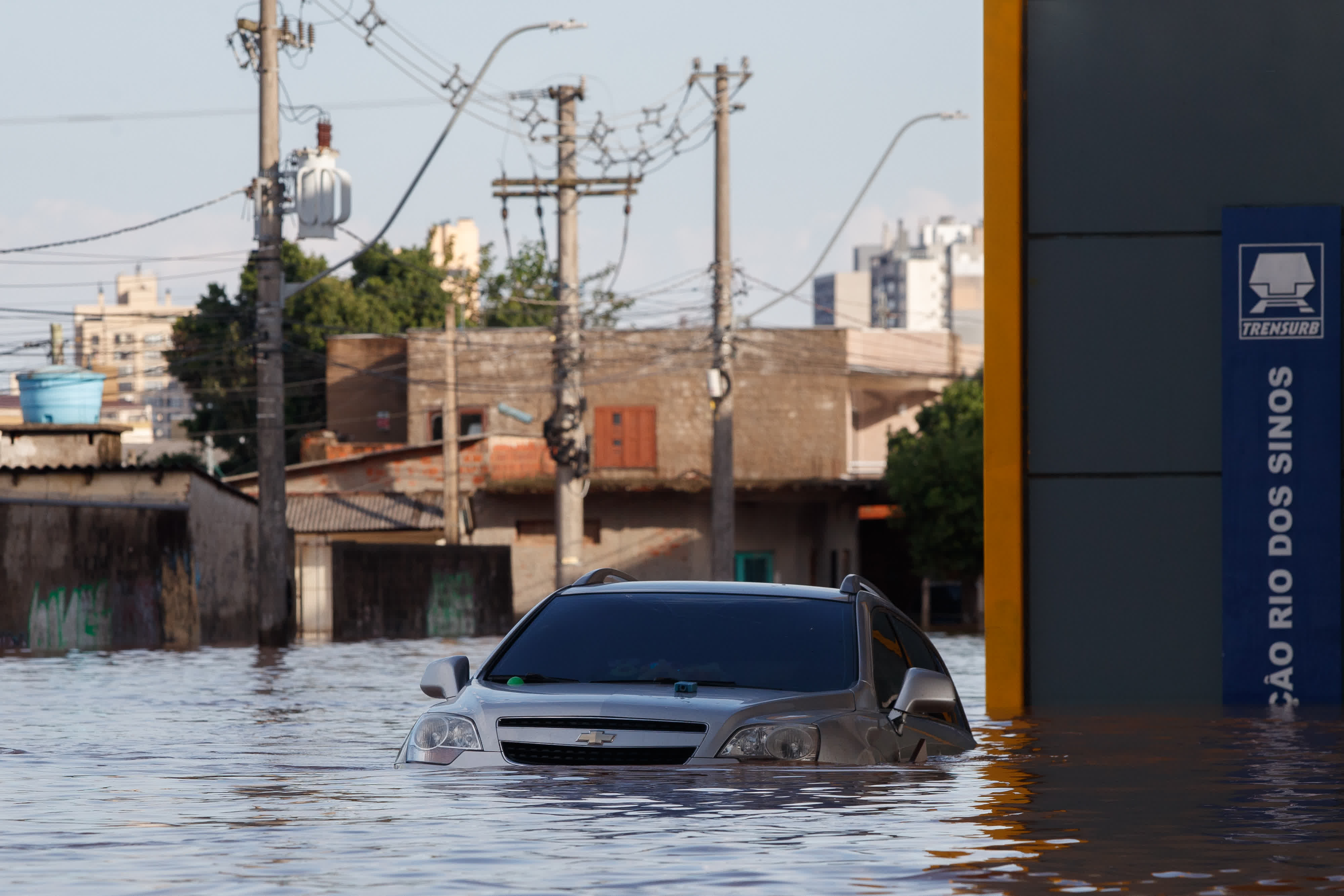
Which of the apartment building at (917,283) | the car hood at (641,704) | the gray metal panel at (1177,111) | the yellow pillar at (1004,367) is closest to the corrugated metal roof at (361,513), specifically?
the yellow pillar at (1004,367)

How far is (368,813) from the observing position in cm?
818

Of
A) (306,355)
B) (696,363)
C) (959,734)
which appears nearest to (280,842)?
(959,734)

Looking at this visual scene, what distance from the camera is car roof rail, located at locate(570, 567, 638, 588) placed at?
10.3 meters

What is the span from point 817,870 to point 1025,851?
1.02 metres

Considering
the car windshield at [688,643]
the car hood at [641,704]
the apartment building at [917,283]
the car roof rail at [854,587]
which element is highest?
the apartment building at [917,283]

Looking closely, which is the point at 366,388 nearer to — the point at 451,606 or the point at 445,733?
the point at 451,606

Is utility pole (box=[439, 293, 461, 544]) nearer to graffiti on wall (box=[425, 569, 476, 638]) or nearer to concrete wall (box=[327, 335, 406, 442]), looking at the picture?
graffiti on wall (box=[425, 569, 476, 638])

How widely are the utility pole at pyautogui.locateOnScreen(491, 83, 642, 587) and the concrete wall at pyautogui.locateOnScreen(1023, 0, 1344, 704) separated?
61.3 feet

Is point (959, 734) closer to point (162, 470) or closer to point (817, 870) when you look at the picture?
point (817, 870)

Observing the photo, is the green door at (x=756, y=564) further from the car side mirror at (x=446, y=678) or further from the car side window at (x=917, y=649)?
the car side mirror at (x=446, y=678)

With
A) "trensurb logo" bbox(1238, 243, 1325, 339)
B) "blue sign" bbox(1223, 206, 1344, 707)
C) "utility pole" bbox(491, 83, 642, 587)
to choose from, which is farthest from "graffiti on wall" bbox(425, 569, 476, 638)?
"trensurb logo" bbox(1238, 243, 1325, 339)

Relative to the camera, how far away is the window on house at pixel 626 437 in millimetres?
57219

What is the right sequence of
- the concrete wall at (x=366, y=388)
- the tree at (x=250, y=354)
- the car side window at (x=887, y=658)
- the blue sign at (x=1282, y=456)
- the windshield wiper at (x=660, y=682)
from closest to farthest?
the windshield wiper at (x=660, y=682), the car side window at (x=887, y=658), the blue sign at (x=1282, y=456), the concrete wall at (x=366, y=388), the tree at (x=250, y=354)

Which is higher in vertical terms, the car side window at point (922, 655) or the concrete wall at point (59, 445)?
the concrete wall at point (59, 445)
